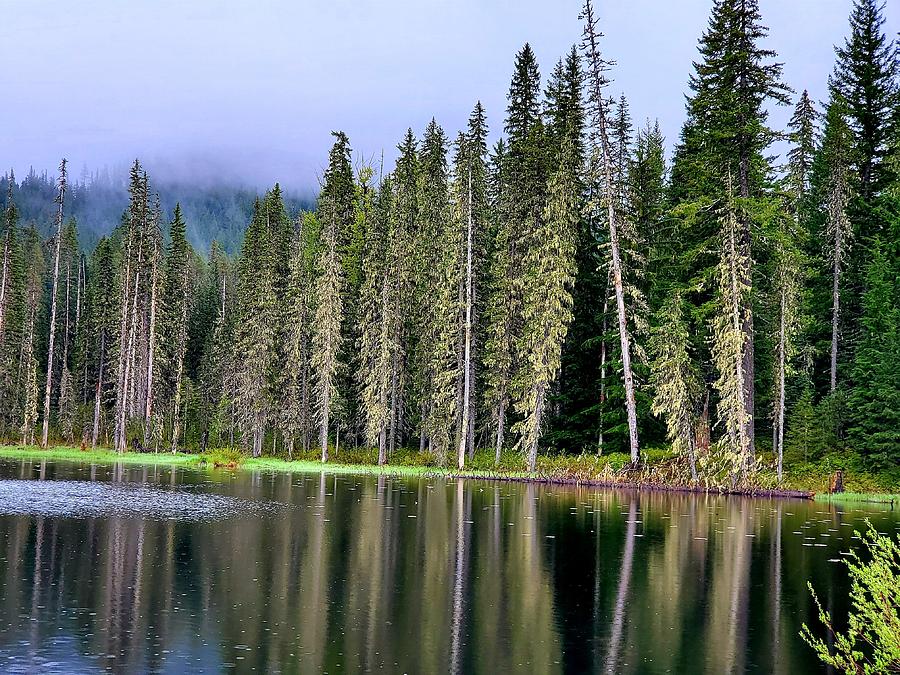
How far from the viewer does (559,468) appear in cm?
4466

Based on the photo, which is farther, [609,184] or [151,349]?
[151,349]

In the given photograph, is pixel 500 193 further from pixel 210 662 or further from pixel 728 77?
pixel 210 662

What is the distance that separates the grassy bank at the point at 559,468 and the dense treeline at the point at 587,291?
3.55 ft

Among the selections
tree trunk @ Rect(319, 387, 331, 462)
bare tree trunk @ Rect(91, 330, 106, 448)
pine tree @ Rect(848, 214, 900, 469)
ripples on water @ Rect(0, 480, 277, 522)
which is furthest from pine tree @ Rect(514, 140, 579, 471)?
bare tree trunk @ Rect(91, 330, 106, 448)

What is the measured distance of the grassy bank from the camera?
37688 mm

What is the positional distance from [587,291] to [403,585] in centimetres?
3824

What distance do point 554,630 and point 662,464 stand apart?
29.0m

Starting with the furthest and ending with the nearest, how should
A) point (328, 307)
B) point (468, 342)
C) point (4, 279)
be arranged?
point (4, 279) < point (328, 307) < point (468, 342)

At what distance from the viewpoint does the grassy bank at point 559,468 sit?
3769 cm

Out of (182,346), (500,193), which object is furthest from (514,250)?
(182,346)

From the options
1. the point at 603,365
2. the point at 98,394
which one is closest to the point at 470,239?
the point at 603,365

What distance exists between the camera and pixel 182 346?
76875 mm

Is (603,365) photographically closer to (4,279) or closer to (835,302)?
(835,302)

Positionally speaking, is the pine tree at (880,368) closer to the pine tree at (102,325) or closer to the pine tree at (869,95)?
the pine tree at (869,95)
